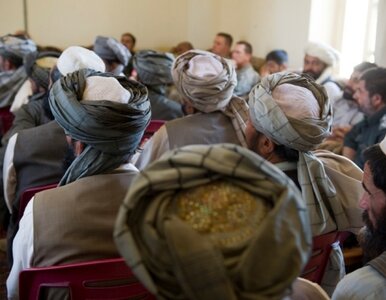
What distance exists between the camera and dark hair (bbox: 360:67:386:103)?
9.50ft

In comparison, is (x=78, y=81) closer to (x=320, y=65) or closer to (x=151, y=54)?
(x=151, y=54)

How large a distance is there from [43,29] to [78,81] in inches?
207

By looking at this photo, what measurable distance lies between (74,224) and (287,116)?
0.75 m

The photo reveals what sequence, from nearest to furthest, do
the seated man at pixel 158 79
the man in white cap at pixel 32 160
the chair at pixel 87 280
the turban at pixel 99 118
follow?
the chair at pixel 87 280 < the turban at pixel 99 118 < the man in white cap at pixel 32 160 < the seated man at pixel 158 79

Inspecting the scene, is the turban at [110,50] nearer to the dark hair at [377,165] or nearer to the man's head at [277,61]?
the man's head at [277,61]

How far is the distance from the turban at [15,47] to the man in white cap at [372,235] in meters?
3.47

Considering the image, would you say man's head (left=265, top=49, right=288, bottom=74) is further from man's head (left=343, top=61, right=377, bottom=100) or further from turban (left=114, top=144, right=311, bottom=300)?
turban (left=114, top=144, right=311, bottom=300)

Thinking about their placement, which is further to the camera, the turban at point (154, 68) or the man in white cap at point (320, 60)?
the man in white cap at point (320, 60)

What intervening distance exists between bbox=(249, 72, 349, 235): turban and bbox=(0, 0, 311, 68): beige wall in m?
3.97

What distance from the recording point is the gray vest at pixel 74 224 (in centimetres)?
131

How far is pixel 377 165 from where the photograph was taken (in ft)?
4.41

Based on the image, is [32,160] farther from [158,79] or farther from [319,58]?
[319,58]

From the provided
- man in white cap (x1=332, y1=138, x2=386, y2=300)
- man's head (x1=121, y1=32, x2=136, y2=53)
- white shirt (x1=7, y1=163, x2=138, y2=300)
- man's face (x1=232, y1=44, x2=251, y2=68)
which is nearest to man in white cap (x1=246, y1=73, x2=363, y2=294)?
man in white cap (x1=332, y1=138, x2=386, y2=300)

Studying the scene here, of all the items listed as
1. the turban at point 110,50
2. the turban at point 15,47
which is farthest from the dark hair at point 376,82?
the turban at point 15,47
